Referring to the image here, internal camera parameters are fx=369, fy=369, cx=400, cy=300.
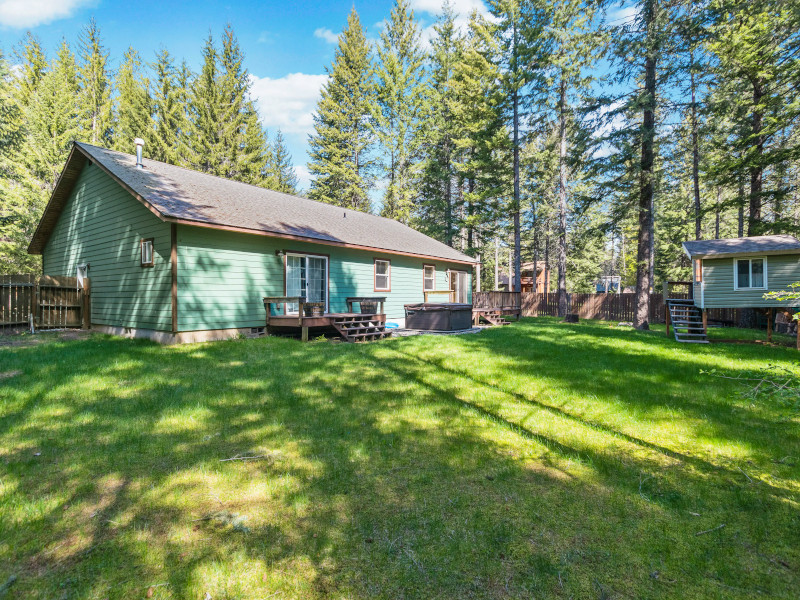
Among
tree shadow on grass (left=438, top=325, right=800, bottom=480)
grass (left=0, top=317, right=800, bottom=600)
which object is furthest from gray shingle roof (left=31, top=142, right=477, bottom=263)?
tree shadow on grass (left=438, top=325, right=800, bottom=480)

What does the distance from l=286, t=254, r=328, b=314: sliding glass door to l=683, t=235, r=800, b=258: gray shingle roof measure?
12.9 metres

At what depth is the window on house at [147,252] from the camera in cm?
931

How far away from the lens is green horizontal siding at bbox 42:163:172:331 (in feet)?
29.6

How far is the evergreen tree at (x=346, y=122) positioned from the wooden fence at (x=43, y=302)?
1835 cm

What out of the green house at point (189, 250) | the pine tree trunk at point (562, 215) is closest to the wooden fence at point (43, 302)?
the green house at point (189, 250)

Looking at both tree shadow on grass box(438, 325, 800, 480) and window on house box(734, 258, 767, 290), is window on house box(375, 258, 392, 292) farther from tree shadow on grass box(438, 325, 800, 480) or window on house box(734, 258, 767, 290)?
window on house box(734, 258, 767, 290)

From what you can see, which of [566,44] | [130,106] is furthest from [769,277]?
[130,106]

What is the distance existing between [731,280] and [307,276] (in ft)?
46.8

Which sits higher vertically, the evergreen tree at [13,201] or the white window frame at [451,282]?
the evergreen tree at [13,201]

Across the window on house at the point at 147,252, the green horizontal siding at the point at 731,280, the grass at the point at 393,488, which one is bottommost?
the grass at the point at 393,488

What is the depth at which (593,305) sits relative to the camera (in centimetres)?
2034

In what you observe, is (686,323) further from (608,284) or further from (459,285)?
(608,284)

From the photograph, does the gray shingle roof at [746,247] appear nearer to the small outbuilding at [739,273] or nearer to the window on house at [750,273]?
the small outbuilding at [739,273]

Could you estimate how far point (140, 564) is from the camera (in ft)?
6.35
